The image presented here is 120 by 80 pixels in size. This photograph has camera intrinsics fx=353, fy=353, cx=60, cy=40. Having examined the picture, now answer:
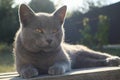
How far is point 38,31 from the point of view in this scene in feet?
9.89

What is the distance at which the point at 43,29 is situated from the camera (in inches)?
119

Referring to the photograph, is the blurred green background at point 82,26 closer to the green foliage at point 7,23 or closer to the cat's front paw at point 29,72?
the green foliage at point 7,23

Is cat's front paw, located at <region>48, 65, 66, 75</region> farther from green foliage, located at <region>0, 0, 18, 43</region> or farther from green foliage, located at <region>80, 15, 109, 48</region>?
green foliage, located at <region>0, 0, 18, 43</region>

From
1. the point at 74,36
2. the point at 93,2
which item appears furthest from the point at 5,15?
the point at 93,2

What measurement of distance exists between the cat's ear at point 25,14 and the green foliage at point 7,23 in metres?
13.9

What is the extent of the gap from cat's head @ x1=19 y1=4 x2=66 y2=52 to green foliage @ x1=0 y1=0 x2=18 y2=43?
1392cm

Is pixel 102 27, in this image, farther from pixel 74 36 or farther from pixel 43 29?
pixel 43 29

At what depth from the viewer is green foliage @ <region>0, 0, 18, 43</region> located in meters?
17.2

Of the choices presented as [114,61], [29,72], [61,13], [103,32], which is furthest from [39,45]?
[103,32]

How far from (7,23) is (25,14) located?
1445 centimetres

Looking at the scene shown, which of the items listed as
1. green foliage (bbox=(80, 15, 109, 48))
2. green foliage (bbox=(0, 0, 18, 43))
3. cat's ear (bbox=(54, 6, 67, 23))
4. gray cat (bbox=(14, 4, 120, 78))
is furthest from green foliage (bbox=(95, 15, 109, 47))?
gray cat (bbox=(14, 4, 120, 78))

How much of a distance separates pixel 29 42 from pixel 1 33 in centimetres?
1467

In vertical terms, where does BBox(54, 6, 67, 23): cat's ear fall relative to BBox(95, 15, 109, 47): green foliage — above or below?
below

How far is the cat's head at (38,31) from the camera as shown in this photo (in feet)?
9.78
